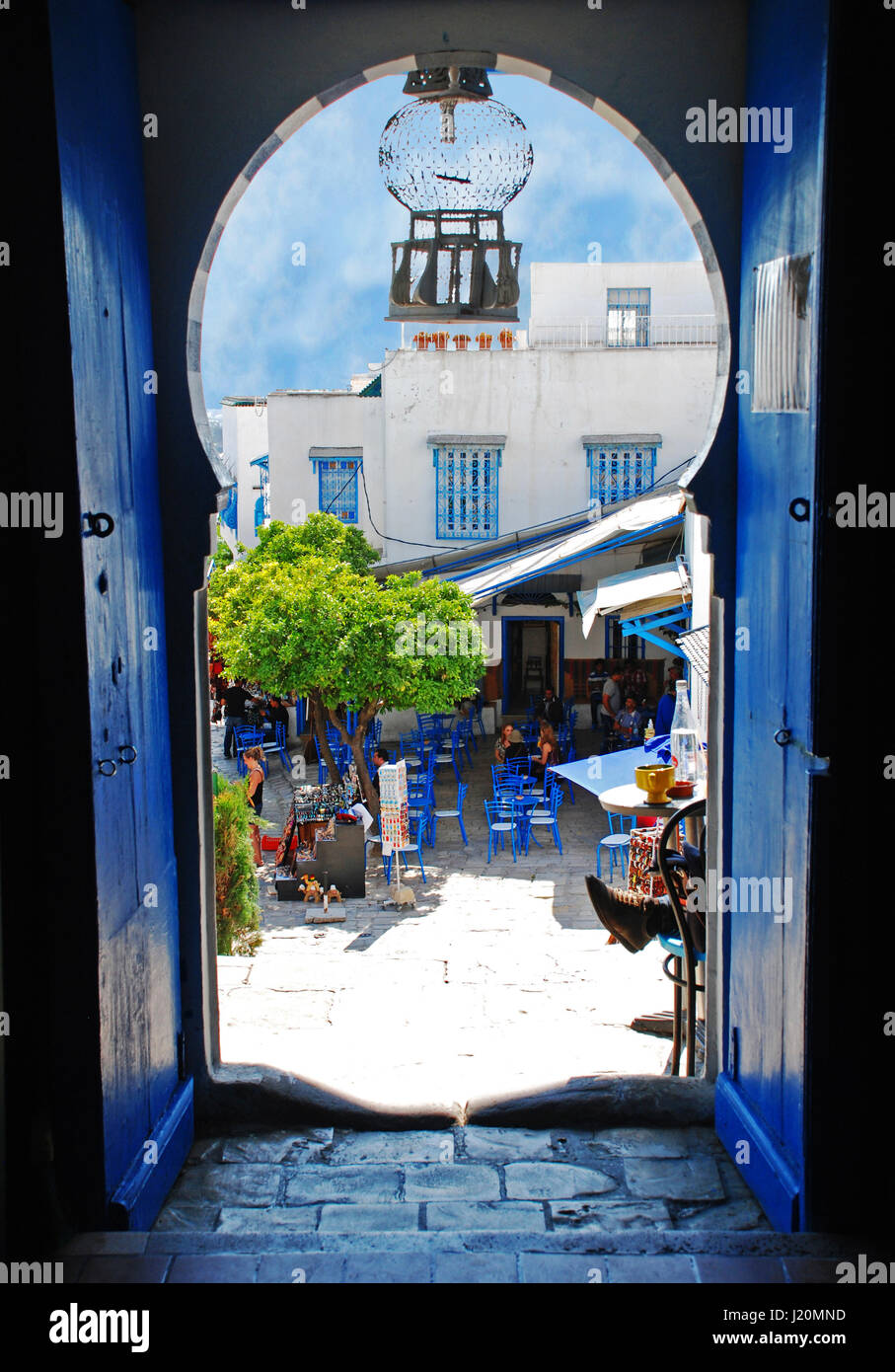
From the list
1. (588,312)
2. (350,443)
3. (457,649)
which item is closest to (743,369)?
(457,649)

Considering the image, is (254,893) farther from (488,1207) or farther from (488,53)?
(488,53)

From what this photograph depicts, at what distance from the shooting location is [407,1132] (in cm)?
410

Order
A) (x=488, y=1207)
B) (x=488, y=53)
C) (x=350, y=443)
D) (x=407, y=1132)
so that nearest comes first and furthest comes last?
(x=488, y=1207), (x=488, y=53), (x=407, y=1132), (x=350, y=443)

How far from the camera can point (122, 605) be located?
331 cm

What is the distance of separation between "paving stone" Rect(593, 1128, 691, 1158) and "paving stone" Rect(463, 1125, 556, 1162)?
0.19m

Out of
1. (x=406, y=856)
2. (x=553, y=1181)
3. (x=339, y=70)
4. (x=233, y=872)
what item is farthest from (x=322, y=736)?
(x=339, y=70)

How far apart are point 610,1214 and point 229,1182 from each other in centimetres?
125

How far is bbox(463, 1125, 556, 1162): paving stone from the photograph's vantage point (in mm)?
3846

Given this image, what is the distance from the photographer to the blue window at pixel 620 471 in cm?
2166

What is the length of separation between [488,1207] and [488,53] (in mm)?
3720

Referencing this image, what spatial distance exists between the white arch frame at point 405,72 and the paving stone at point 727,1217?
2.37m

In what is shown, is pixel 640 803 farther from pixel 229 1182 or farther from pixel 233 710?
pixel 233 710

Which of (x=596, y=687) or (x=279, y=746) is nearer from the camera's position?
(x=279, y=746)
